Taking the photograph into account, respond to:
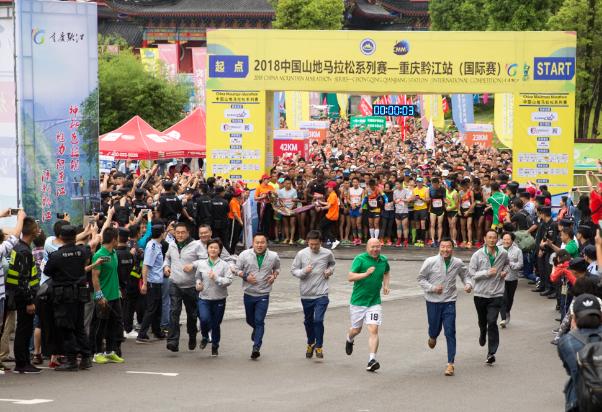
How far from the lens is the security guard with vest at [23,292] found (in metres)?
13.9

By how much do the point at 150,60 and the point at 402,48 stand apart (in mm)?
25182

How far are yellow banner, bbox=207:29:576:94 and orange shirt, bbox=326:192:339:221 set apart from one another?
108 inches

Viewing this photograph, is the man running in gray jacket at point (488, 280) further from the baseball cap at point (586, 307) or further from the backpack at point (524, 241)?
the baseball cap at point (586, 307)

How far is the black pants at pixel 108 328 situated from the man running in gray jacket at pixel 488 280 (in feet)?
14.3

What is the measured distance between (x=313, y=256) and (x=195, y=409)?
3811 millimetres

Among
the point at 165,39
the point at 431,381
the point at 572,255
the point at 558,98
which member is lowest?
the point at 431,381

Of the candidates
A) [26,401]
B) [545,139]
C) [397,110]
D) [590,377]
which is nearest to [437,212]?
[545,139]

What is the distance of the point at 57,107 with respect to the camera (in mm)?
17938

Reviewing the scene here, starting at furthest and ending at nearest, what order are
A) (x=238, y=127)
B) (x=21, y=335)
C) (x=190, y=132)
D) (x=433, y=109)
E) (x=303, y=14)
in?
(x=303, y=14)
(x=433, y=109)
(x=190, y=132)
(x=238, y=127)
(x=21, y=335)

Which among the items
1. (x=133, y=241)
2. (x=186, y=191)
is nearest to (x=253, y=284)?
(x=133, y=241)

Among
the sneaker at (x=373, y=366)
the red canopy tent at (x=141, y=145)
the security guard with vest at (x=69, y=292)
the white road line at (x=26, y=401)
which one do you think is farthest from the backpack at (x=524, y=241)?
the red canopy tent at (x=141, y=145)

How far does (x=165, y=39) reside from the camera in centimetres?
8744

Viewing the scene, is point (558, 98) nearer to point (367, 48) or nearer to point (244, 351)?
point (367, 48)

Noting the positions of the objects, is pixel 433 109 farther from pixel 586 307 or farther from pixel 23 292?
pixel 586 307
